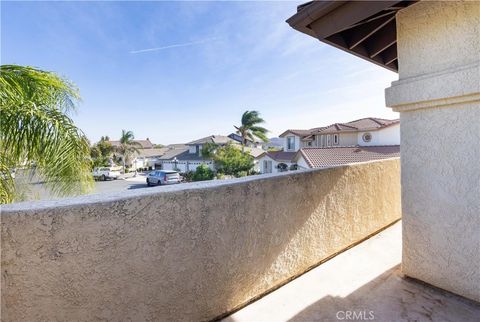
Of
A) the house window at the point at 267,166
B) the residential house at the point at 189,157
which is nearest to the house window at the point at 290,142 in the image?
the house window at the point at 267,166

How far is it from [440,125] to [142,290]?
331 cm

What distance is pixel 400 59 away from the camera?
2768 millimetres

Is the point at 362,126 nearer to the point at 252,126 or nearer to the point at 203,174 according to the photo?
the point at 252,126

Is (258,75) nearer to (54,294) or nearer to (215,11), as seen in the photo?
(215,11)

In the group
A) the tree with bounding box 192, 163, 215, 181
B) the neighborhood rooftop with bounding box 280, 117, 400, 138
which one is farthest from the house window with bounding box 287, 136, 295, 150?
the tree with bounding box 192, 163, 215, 181

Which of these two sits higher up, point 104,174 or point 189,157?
point 189,157

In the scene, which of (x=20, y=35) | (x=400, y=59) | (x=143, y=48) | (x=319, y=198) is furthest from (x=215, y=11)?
(x=319, y=198)

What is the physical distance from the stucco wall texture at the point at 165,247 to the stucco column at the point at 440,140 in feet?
3.18

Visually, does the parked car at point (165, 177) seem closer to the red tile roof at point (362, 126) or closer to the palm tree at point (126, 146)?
the red tile roof at point (362, 126)

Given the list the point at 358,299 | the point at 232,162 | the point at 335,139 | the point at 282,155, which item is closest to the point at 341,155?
the point at 335,139

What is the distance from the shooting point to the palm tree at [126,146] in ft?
134

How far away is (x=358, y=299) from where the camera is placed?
8.24 ft

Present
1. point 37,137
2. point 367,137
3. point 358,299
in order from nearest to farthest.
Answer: point 358,299 < point 37,137 < point 367,137

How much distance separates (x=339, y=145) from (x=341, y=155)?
604 centimetres
